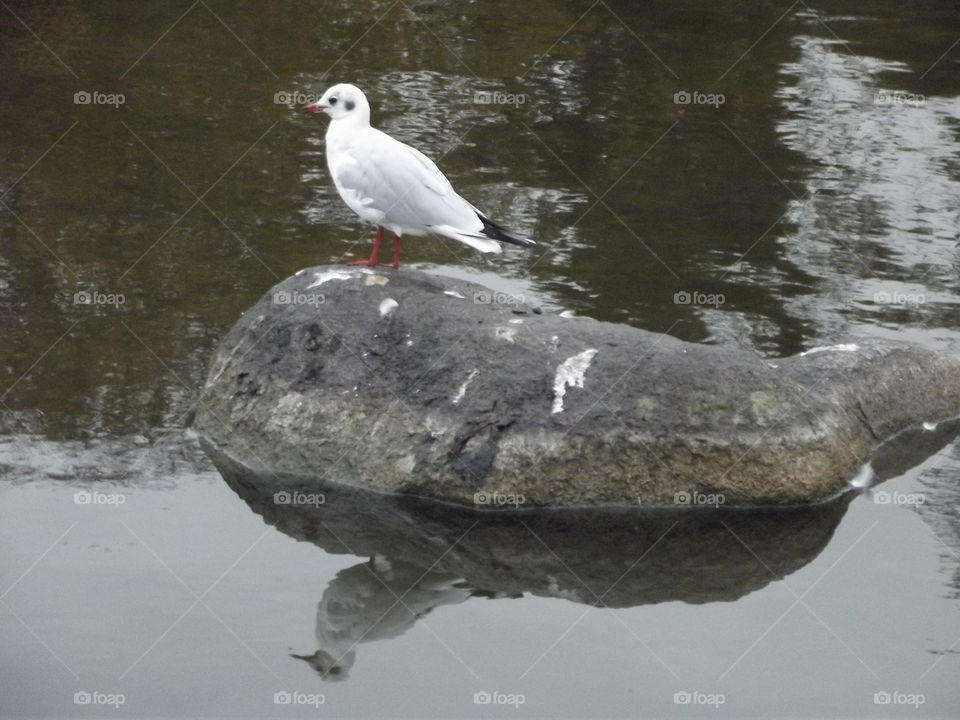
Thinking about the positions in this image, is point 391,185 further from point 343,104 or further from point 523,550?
point 523,550

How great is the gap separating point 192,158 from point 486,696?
764 centimetres

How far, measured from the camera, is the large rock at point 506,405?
7777 millimetres

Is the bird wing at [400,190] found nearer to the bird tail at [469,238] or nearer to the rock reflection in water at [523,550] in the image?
the bird tail at [469,238]

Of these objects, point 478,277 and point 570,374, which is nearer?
point 570,374

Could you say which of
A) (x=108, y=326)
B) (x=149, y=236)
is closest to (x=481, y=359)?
(x=108, y=326)

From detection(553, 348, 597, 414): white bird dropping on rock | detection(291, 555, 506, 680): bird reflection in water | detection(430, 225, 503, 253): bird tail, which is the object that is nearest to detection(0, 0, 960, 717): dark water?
detection(291, 555, 506, 680): bird reflection in water

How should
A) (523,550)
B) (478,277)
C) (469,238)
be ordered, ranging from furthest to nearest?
(478,277) < (469,238) < (523,550)

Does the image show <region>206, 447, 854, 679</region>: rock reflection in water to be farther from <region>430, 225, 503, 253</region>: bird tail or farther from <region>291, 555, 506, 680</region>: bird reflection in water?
<region>430, 225, 503, 253</region>: bird tail

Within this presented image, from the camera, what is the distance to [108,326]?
9820mm

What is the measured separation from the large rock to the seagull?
1.26 ft

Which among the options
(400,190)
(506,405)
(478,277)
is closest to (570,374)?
(506,405)

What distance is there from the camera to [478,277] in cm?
1097

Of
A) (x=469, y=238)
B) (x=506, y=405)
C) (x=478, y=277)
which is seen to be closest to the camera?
(x=506, y=405)

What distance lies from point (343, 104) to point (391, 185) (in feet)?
1.87
